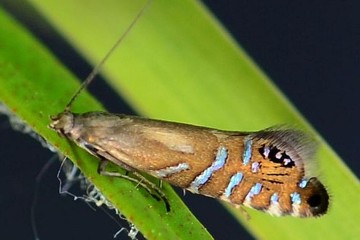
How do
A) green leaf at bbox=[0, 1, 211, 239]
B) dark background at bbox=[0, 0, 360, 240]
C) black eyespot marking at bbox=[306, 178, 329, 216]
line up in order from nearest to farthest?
green leaf at bbox=[0, 1, 211, 239] → black eyespot marking at bbox=[306, 178, 329, 216] → dark background at bbox=[0, 0, 360, 240]

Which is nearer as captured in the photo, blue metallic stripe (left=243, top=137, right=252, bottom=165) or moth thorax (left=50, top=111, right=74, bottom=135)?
moth thorax (left=50, top=111, right=74, bottom=135)

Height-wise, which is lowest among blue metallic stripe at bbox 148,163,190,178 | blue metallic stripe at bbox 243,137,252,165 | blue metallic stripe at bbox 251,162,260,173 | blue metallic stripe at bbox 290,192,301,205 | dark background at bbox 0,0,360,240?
blue metallic stripe at bbox 148,163,190,178

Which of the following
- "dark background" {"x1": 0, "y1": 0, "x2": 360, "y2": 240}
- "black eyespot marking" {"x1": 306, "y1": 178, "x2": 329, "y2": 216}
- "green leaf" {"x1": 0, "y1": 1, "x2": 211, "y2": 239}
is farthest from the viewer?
"dark background" {"x1": 0, "y1": 0, "x2": 360, "y2": 240}

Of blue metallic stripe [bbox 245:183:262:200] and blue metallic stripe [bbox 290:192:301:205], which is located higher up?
blue metallic stripe [bbox 290:192:301:205]

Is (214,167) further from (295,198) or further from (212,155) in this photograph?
(295,198)

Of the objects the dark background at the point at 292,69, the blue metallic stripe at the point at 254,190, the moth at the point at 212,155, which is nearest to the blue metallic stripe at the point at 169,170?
the moth at the point at 212,155

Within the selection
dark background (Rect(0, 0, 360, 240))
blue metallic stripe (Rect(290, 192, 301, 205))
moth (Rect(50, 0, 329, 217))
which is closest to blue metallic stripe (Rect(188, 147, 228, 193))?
moth (Rect(50, 0, 329, 217))

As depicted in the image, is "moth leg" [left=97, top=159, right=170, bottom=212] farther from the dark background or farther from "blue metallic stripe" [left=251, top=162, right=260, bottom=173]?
the dark background

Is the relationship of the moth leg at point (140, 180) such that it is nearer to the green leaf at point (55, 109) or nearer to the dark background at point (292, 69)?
the green leaf at point (55, 109)

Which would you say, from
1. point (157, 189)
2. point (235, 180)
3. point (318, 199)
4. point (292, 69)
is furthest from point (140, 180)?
point (292, 69)
